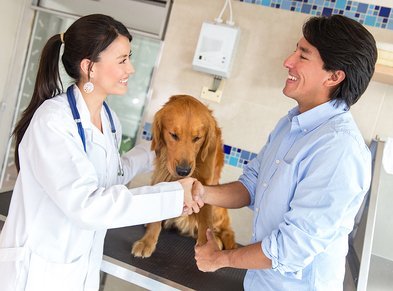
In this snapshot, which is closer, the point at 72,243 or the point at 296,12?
the point at 72,243

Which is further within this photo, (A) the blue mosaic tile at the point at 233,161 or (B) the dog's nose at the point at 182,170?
(A) the blue mosaic tile at the point at 233,161

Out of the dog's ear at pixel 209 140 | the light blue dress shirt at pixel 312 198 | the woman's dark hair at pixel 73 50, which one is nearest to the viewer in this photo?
the light blue dress shirt at pixel 312 198

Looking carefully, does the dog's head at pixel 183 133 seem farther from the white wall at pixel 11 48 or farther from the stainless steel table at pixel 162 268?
the white wall at pixel 11 48

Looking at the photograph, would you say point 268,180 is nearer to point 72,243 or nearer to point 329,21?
point 329,21

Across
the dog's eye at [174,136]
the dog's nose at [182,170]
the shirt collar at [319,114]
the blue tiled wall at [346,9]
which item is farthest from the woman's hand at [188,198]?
the blue tiled wall at [346,9]

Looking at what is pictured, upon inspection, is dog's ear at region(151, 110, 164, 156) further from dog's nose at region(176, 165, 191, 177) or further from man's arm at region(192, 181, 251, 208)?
man's arm at region(192, 181, 251, 208)

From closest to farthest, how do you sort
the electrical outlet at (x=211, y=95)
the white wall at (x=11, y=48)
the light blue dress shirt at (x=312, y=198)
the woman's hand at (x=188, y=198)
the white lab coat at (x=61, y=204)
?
the light blue dress shirt at (x=312, y=198)
the white lab coat at (x=61, y=204)
the woman's hand at (x=188, y=198)
the electrical outlet at (x=211, y=95)
the white wall at (x=11, y=48)

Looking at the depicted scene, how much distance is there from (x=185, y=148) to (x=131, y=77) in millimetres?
1570

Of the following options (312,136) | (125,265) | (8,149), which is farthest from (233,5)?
(8,149)

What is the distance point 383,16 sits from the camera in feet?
7.05

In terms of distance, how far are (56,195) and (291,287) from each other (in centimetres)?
82

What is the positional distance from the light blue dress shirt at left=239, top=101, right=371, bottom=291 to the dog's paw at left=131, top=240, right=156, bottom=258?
565 millimetres

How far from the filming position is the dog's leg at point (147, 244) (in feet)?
5.86

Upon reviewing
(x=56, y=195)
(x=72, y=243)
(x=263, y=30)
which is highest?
(x=263, y=30)
